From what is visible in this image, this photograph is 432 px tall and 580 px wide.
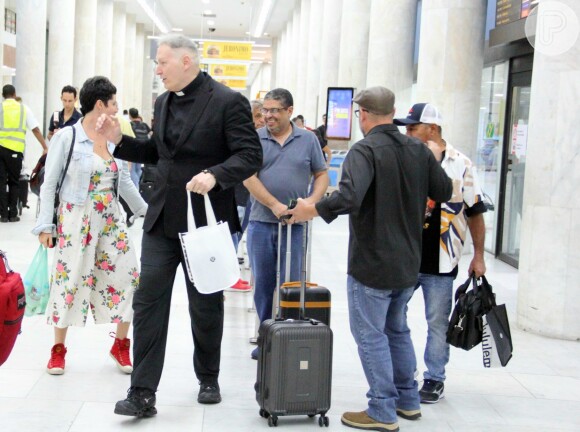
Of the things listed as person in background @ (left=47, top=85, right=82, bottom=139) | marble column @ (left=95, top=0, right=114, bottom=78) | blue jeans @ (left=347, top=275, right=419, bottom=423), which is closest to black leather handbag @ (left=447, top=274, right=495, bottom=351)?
blue jeans @ (left=347, top=275, right=419, bottom=423)

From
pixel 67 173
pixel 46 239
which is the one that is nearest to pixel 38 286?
pixel 46 239

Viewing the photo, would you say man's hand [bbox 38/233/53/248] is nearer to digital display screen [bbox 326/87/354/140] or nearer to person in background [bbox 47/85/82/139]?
person in background [bbox 47/85/82/139]

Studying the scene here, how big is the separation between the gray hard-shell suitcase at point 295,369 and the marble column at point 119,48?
31998 millimetres

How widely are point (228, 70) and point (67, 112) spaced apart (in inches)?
1127

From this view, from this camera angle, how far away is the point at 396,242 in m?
4.41

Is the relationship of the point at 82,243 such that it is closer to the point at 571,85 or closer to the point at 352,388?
the point at 352,388

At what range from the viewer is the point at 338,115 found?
19266mm

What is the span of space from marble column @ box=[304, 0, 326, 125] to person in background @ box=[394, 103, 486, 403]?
68.3 ft

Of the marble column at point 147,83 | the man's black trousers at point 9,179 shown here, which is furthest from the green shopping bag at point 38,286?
the marble column at point 147,83

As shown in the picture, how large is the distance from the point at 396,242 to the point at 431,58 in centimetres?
783

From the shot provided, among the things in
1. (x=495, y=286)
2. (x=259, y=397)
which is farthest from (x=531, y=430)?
(x=495, y=286)

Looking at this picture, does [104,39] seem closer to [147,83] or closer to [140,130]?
[147,83]

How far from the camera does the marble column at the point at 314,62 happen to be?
26406 mm

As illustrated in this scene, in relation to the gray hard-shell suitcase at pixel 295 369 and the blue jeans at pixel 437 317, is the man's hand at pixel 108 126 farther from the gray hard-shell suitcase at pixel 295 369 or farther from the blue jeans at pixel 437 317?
the blue jeans at pixel 437 317
